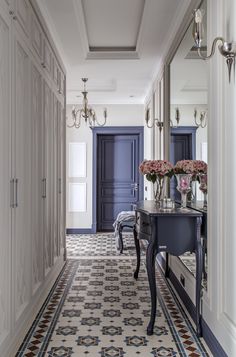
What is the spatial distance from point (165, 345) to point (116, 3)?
3.06 m

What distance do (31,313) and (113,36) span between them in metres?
3.23

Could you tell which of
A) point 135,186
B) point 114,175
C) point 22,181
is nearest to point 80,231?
point 114,175

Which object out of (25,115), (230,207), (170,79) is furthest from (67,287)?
(170,79)

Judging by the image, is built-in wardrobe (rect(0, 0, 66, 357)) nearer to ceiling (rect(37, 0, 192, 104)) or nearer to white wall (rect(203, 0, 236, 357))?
ceiling (rect(37, 0, 192, 104))

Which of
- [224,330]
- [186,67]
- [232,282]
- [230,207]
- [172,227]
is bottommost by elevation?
[224,330]

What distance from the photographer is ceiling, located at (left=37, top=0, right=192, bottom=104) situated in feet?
11.0

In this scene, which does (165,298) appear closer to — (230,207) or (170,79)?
(230,207)

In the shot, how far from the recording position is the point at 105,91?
6418 millimetres

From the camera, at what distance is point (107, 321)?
2.80 meters

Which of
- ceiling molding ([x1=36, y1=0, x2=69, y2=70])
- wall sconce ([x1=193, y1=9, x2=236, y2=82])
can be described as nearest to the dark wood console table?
wall sconce ([x1=193, y1=9, x2=236, y2=82])

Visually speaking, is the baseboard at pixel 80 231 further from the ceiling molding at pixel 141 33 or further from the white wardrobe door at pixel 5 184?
the white wardrobe door at pixel 5 184

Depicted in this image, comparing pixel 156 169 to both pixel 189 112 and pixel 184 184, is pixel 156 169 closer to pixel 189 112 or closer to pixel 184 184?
pixel 184 184

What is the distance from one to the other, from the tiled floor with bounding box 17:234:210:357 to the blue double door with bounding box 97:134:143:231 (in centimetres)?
315

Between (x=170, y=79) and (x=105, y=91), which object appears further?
(x=105, y=91)
